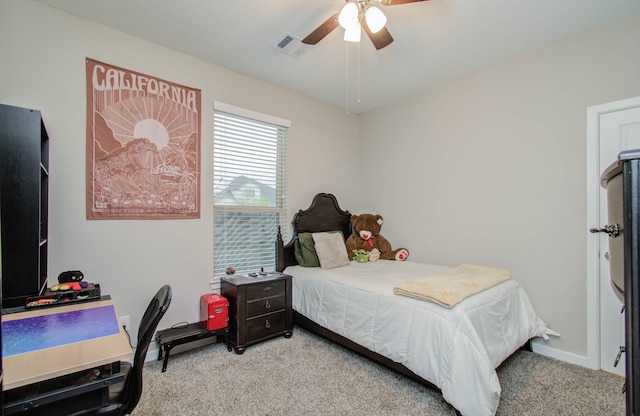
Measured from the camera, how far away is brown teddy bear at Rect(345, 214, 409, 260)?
3.75 m

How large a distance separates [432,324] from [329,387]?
0.86 metres

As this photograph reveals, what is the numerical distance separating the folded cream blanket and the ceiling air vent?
2.16 m

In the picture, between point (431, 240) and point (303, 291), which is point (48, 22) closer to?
point (303, 291)

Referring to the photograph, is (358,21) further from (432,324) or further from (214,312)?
(214,312)

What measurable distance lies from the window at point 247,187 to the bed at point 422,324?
385mm

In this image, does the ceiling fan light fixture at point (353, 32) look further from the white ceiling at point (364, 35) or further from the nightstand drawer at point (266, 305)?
the nightstand drawer at point (266, 305)

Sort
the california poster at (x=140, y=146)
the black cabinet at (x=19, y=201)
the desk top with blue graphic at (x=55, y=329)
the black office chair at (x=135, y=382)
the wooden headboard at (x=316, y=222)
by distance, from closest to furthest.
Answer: the desk top with blue graphic at (x=55, y=329), the black office chair at (x=135, y=382), the black cabinet at (x=19, y=201), the california poster at (x=140, y=146), the wooden headboard at (x=316, y=222)

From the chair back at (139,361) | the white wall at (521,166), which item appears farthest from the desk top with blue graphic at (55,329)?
the white wall at (521,166)

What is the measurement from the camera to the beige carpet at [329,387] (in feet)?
6.26

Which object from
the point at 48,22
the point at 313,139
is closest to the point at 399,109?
the point at 313,139

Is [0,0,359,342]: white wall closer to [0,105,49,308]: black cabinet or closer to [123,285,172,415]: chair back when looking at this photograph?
[0,105,49,308]: black cabinet

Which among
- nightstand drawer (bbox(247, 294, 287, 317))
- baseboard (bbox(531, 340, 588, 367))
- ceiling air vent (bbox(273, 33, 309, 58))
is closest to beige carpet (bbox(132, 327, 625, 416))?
baseboard (bbox(531, 340, 588, 367))

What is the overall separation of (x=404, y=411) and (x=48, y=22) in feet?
11.8

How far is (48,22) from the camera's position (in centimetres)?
216
